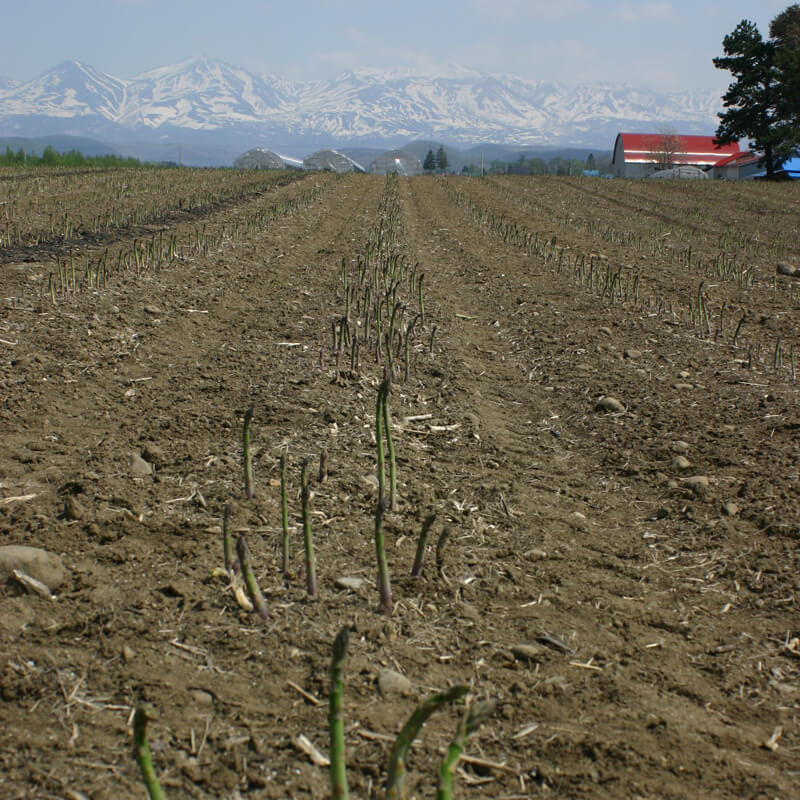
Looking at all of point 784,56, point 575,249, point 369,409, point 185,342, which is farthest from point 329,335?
point 784,56

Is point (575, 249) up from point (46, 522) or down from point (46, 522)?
up

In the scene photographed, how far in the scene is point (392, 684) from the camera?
2.32 meters

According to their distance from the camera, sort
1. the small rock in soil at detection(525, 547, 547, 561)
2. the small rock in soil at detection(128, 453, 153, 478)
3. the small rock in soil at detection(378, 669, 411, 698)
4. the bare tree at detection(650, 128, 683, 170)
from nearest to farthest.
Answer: the small rock in soil at detection(378, 669, 411, 698)
the small rock in soil at detection(525, 547, 547, 561)
the small rock in soil at detection(128, 453, 153, 478)
the bare tree at detection(650, 128, 683, 170)

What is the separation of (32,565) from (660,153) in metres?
62.6

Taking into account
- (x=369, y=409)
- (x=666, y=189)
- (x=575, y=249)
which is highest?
(x=666, y=189)

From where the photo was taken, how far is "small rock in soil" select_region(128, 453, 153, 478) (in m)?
3.62

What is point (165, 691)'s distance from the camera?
222cm

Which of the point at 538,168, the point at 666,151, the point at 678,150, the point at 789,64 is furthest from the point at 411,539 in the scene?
the point at 538,168

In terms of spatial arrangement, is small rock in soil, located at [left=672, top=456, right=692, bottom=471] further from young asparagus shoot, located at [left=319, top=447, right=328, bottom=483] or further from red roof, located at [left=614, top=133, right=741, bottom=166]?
red roof, located at [left=614, top=133, right=741, bottom=166]

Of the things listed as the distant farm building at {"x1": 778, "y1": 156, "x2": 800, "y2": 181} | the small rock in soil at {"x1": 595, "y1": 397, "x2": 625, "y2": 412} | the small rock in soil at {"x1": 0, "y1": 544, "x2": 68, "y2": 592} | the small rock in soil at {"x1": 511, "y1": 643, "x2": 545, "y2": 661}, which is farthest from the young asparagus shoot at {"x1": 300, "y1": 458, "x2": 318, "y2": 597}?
the distant farm building at {"x1": 778, "y1": 156, "x2": 800, "y2": 181}

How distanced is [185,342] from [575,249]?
7249 mm

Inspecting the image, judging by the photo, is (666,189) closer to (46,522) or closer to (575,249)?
(575,249)

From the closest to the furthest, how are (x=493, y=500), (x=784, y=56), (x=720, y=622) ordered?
(x=720, y=622) → (x=493, y=500) → (x=784, y=56)

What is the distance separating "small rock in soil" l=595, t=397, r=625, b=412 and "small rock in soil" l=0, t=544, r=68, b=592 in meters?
3.30
